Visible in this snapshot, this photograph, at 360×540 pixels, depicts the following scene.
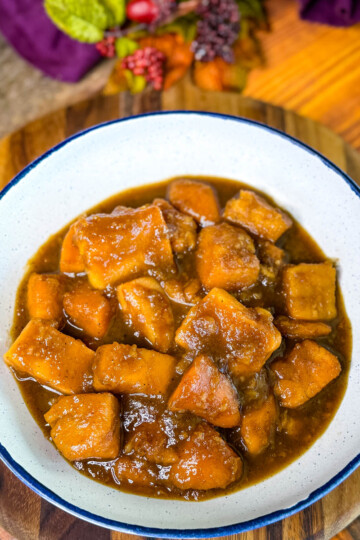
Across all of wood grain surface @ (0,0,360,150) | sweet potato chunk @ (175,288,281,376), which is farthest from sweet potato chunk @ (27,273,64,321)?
wood grain surface @ (0,0,360,150)

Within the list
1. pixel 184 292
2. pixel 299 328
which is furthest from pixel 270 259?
pixel 184 292

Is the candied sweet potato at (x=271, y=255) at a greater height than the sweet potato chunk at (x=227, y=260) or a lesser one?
lesser

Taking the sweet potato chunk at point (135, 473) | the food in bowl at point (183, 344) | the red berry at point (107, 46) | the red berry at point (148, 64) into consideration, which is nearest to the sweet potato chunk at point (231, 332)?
the food in bowl at point (183, 344)

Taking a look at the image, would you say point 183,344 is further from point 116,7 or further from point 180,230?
point 116,7

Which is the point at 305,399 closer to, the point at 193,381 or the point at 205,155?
the point at 193,381

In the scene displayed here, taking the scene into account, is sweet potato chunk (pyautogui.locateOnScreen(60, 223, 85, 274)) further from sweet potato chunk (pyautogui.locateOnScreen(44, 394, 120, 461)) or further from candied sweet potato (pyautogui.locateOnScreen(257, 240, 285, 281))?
candied sweet potato (pyautogui.locateOnScreen(257, 240, 285, 281))

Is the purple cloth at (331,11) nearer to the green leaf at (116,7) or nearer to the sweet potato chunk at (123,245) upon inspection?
the green leaf at (116,7)
